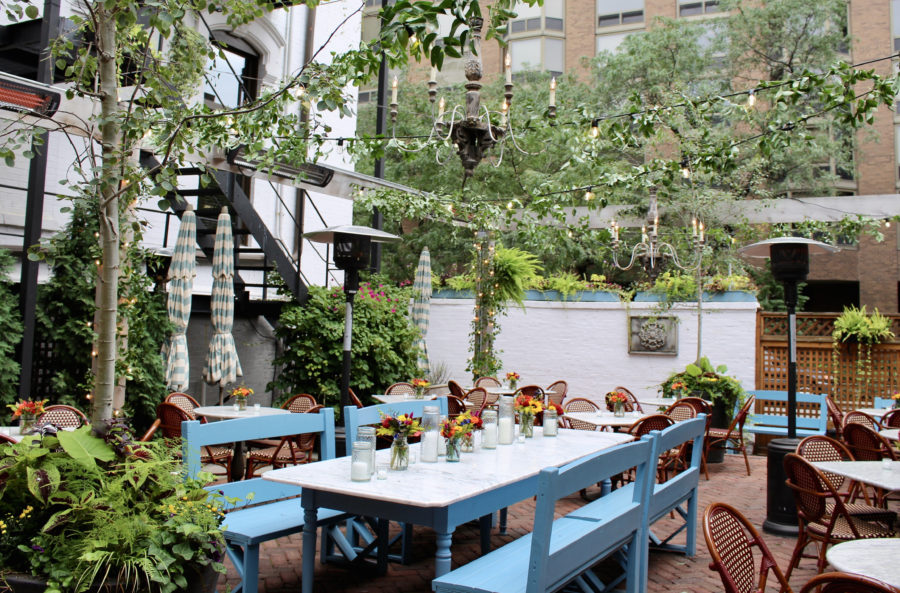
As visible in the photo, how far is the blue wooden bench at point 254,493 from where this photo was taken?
3.40 metres

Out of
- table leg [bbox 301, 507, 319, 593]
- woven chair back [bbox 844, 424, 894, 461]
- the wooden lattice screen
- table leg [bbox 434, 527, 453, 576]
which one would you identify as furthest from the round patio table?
the wooden lattice screen

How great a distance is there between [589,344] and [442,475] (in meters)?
9.39

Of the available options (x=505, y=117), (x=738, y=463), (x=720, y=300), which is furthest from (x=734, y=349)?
(x=505, y=117)

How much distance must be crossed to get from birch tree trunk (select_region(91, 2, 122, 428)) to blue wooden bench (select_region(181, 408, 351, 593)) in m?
0.52

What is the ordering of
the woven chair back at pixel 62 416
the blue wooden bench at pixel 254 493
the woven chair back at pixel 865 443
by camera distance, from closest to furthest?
the blue wooden bench at pixel 254 493 → the woven chair back at pixel 865 443 → the woven chair back at pixel 62 416

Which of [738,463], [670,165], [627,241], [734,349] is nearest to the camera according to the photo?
[670,165]

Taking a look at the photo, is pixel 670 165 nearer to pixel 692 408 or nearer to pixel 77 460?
pixel 692 408

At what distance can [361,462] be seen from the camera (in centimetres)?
331

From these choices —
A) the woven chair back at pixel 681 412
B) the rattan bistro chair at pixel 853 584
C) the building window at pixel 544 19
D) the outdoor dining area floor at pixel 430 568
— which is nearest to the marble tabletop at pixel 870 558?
the rattan bistro chair at pixel 853 584

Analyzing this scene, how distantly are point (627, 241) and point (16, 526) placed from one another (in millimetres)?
16134

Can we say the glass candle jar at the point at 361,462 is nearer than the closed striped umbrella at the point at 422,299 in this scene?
Yes

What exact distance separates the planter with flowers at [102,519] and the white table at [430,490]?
0.62 metres

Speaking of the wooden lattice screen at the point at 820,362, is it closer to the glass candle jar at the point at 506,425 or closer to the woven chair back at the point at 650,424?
the woven chair back at the point at 650,424

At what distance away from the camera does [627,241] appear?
17.3 meters
